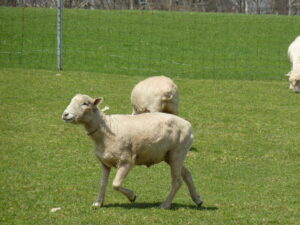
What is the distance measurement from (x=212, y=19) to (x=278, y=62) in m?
7.02

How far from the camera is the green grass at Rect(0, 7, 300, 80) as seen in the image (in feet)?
74.0

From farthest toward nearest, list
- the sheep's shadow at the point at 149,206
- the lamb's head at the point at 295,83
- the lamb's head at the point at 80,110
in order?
the lamb's head at the point at 295,83 → the sheep's shadow at the point at 149,206 → the lamb's head at the point at 80,110

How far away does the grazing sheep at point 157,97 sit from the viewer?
12.1m

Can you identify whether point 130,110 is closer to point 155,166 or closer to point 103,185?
point 155,166

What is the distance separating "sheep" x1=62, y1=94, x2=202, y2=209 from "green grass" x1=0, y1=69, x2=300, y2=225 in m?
0.47

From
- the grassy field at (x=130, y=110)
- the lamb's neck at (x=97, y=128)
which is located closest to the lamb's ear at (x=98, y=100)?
the lamb's neck at (x=97, y=128)

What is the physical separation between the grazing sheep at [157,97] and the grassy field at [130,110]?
2.95 ft

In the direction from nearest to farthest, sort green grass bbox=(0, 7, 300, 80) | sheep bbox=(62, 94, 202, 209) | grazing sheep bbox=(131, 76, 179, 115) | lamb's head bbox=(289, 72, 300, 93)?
sheep bbox=(62, 94, 202, 209) → grazing sheep bbox=(131, 76, 179, 115) → lamb's head bbox=(289, 72, 300, 93) → green grass bbox=(0, 7, 300, 80)

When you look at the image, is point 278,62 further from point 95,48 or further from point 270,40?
point 95,48

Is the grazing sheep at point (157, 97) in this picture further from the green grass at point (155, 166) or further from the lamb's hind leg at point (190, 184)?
the lamb's hind leg at point (190, 184)

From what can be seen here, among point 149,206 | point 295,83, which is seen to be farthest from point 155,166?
point 295,83

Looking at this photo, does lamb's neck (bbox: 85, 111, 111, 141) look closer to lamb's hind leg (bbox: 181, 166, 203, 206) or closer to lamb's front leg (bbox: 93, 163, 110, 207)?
lamb's front leg (bbox: 93, 163, 110, 207)

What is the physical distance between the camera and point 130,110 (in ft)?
51.4

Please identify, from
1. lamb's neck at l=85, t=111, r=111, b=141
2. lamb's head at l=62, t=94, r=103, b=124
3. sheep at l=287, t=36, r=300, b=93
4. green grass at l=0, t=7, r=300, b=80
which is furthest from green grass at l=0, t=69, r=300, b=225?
green grass at l=0, t=7, r=300, b=80
